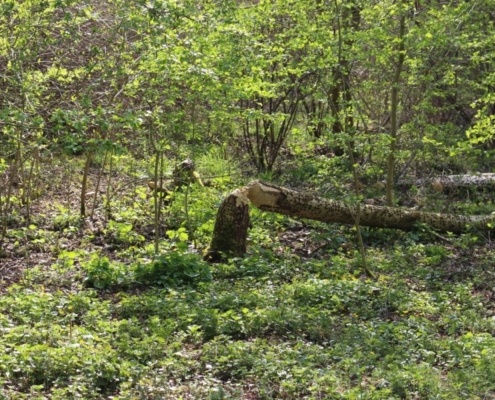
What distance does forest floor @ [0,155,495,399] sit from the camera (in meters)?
5.86

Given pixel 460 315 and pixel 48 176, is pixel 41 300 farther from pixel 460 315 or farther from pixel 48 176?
pixel 48 176

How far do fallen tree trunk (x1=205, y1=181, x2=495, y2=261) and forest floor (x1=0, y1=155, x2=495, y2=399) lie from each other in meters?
0.22

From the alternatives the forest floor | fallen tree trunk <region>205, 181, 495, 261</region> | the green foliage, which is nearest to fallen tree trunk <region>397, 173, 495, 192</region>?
the green foliage

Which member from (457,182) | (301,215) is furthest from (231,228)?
(457,182)

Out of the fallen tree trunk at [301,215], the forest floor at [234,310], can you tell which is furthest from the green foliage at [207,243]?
the fallen tree trunk at [301,215]

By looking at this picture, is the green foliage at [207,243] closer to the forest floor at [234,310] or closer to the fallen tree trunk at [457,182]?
the forest floor at [234,310]

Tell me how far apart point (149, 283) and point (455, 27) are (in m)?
5.80

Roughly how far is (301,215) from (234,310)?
3.48 metres

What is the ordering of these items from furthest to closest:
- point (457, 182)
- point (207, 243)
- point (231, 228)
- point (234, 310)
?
1. point (457, 182)
2. point (207, 243)
3. point (231, 228)
4. point (234, 310)

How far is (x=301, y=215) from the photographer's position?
434 inches

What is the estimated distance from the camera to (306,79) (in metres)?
14.6

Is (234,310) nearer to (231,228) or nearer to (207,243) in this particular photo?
(231,228)

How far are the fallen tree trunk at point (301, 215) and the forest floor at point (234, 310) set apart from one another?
22cm

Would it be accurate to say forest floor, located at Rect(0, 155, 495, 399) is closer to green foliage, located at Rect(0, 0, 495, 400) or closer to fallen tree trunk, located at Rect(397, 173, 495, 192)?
green foliage, located at Rect(0, 0, 495, 400)
